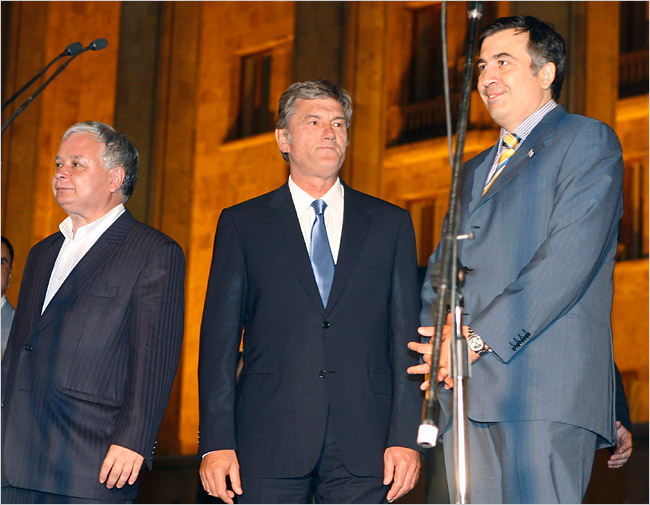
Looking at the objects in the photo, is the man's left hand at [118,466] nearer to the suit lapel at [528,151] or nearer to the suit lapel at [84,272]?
the suit lapel at [84,272]

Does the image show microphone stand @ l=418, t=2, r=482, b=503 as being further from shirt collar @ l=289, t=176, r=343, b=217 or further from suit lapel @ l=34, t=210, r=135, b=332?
suit lapel @ l=34, t=210, r=135, b=332

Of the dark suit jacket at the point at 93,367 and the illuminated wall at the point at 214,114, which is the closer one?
the dark suit jacket at the point at 93,367

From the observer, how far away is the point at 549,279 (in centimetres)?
362

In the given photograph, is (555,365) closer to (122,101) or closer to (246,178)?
(122,101)

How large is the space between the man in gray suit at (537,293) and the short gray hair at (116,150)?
1.46 meters

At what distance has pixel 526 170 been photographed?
391 centimetres

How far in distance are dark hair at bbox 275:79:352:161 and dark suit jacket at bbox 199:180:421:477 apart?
38 centimetres

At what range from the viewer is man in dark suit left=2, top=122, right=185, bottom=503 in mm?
4125

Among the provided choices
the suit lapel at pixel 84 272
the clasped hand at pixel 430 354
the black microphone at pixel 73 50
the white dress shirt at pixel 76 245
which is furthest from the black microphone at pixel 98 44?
the clasped hand at pixel 430 354

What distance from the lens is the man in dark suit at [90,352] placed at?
4.12 metres

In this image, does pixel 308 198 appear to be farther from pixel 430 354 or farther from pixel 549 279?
pixel 549 279

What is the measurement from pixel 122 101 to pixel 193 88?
82 cm

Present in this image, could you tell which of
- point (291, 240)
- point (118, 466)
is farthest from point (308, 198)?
point (118, 466)

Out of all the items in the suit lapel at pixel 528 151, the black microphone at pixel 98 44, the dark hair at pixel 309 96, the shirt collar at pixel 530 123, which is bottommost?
the suit lapel at pixel 528 151
